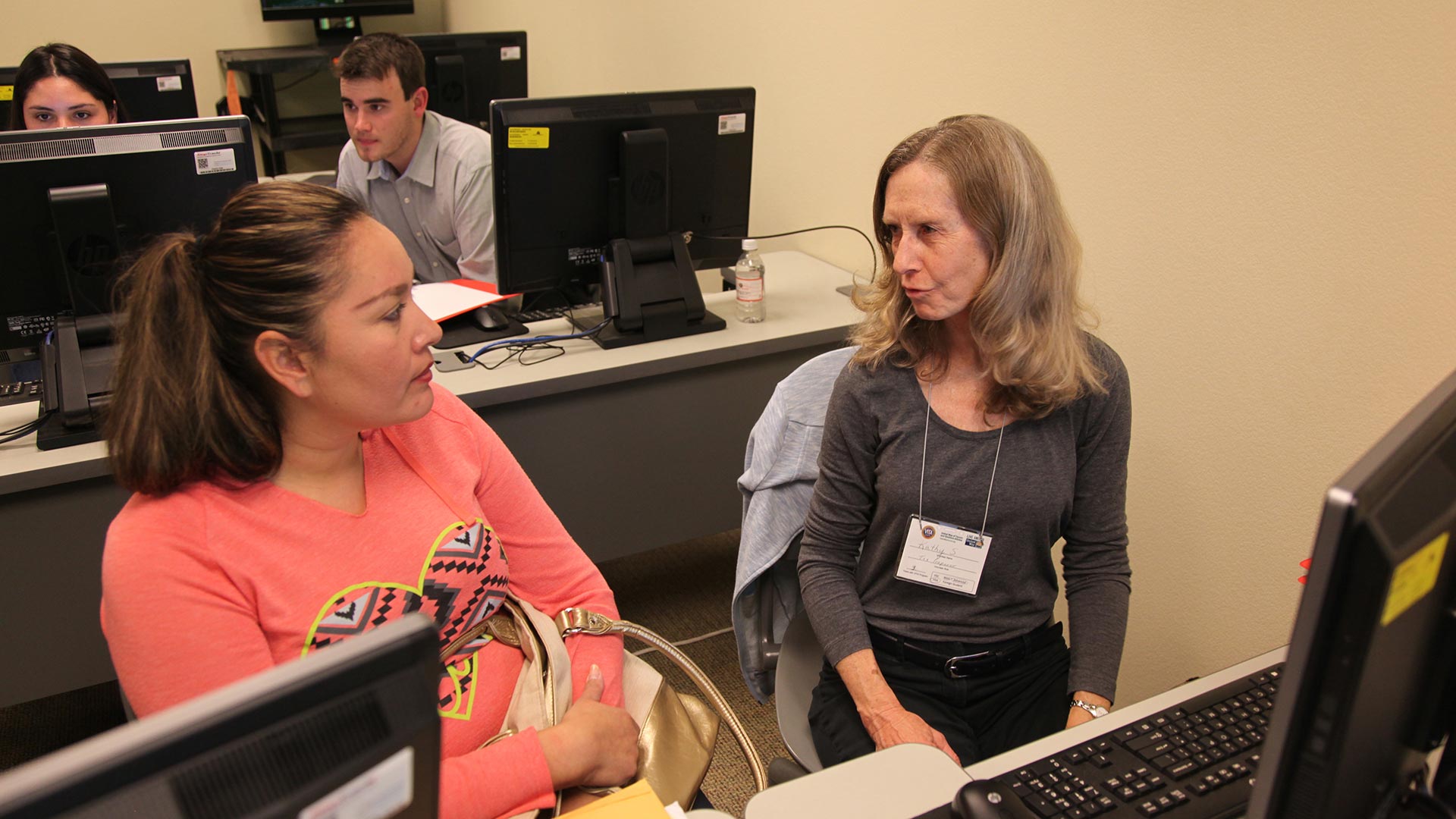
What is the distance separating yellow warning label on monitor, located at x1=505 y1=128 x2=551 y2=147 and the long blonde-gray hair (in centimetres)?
94

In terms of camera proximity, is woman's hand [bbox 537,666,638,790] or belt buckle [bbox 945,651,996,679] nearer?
woman's hand [bbox 537,666,638,790]

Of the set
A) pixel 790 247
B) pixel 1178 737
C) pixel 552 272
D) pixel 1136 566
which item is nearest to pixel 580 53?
pixel 790 247

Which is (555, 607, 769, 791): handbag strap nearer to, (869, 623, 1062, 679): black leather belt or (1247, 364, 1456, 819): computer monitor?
(869, 623, 1062, 679): black leather belt

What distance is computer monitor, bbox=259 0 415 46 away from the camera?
5.39 meters

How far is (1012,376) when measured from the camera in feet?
4.43

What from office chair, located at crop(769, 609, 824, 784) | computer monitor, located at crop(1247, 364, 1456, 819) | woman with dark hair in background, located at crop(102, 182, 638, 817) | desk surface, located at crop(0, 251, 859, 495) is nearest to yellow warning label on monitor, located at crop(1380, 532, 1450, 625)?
computer monitor, located at crop(1247, 364, 1456, 819)

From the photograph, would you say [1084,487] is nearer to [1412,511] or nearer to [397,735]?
[1412,511]

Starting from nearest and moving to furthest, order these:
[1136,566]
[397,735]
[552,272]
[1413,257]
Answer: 1. [397,735]
2. [1413,257]
3. [1136,566]
4. [552,272]

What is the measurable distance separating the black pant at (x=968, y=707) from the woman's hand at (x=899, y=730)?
0.04m

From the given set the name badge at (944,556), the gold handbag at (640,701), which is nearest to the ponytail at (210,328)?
the gold handbag at (640,701)

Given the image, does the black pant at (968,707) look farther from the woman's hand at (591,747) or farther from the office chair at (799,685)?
the woman's hand at (591,747)

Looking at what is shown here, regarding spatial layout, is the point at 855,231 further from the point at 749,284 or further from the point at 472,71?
the point at 472,71

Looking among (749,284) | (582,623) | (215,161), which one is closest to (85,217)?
(215,161)

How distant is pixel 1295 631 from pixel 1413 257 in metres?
1.11
